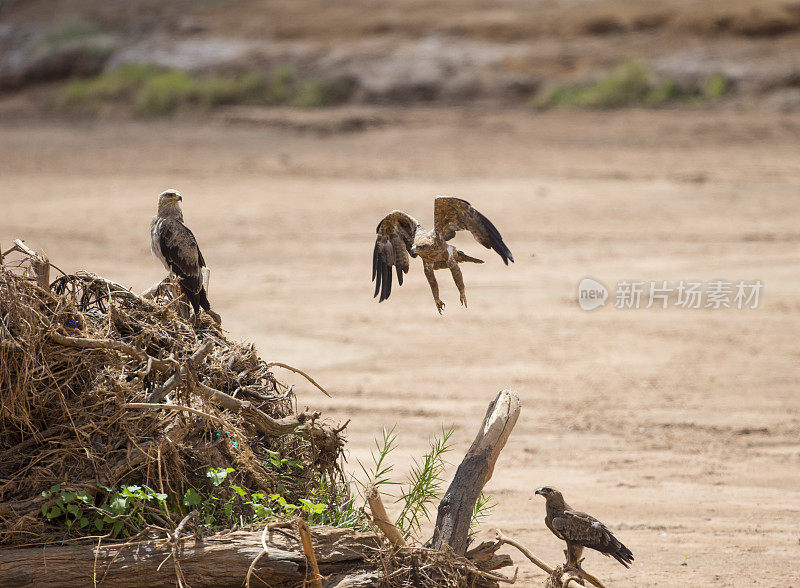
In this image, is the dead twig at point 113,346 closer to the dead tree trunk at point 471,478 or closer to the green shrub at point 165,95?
the dead tree trunk at point 471,478

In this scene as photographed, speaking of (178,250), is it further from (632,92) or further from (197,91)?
(197,91)

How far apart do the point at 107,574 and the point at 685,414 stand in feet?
20.2

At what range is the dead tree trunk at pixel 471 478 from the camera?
443 cm

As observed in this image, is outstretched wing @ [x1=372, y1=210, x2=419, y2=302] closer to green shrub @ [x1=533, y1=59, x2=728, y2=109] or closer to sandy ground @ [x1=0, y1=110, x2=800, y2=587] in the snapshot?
sandy ground @ [x1=0, y1=110, x2=800, y2=587]

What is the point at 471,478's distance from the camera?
15.0 feet

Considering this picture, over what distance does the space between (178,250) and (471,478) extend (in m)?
2.66

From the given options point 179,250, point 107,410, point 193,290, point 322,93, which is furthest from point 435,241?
point 322,93

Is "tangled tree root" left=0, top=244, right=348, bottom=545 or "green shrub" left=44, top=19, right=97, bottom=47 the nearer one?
"tangled tree root" left=0, top=244, right=348, bottom=545

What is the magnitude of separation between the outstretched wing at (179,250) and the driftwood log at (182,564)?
227 centimetres

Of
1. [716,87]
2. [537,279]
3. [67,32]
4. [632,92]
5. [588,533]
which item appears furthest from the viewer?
[67,32]

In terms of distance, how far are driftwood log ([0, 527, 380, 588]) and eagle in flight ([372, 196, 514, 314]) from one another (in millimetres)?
1251

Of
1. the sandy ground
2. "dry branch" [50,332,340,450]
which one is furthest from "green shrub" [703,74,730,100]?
"dry branch" [50,332,340,450]

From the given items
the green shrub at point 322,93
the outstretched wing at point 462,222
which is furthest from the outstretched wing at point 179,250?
the green shrub at point 322,93

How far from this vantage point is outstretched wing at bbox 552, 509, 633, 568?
15.3 ft
